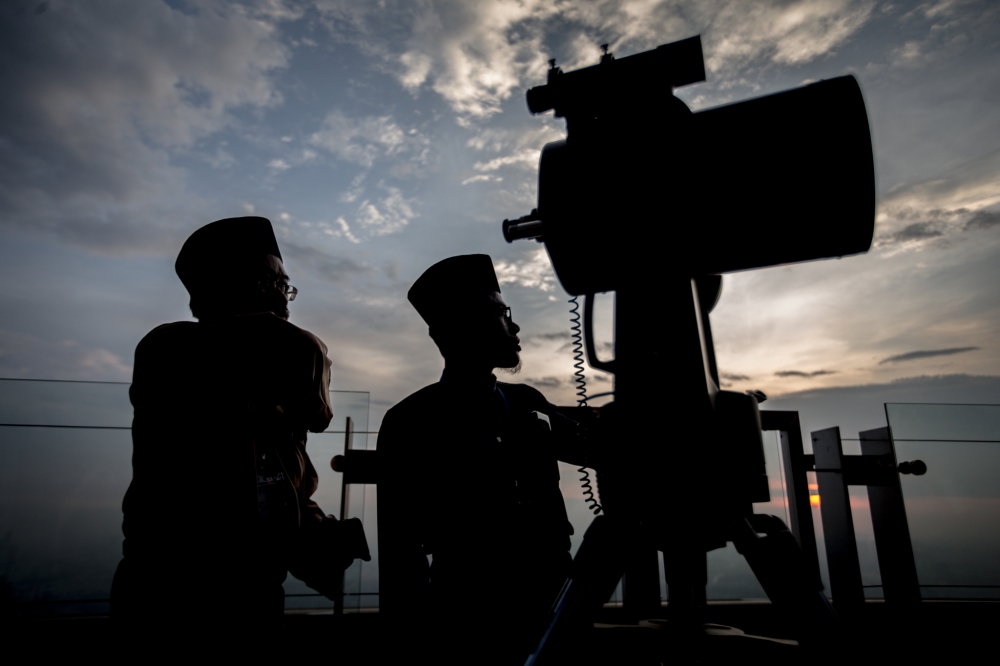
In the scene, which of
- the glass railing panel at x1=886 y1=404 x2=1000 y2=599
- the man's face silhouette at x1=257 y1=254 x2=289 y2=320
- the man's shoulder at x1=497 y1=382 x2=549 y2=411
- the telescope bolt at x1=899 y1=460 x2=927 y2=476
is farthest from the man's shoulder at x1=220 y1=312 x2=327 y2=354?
the glass railing panel at x1=886 y1=404 x2=1000 y2=599

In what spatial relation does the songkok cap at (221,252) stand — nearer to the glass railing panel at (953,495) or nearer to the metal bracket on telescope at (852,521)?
the metal bracket on telescope at (852,521)

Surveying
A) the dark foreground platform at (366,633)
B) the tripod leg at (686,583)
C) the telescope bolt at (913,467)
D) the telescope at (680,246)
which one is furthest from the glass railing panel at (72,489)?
the telescope bolt at (913,467)

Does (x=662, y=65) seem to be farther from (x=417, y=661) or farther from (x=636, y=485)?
(x=417, y=661)

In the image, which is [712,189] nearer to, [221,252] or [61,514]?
[221,252]

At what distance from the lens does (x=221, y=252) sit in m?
1.54

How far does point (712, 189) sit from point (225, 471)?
4.25ft

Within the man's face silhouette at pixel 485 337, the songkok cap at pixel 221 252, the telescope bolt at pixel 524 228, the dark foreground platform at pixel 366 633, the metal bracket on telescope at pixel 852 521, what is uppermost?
the songkok cap at pixel 221 252

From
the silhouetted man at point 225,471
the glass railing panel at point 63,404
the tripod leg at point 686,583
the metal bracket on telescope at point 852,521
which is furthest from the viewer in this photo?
the glass railing panel at point 63,404

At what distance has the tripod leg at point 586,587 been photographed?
68cm

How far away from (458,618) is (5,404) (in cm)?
351

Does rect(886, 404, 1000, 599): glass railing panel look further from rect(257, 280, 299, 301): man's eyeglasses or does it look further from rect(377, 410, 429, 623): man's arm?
rect(257, 280, 299, 301): man's eyeglasses

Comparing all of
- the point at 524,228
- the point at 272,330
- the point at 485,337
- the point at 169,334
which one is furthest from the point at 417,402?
the point at 524,228

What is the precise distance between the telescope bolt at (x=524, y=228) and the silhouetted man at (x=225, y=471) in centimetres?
80

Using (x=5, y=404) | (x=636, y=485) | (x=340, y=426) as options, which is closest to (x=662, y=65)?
(x=636, y=485)
